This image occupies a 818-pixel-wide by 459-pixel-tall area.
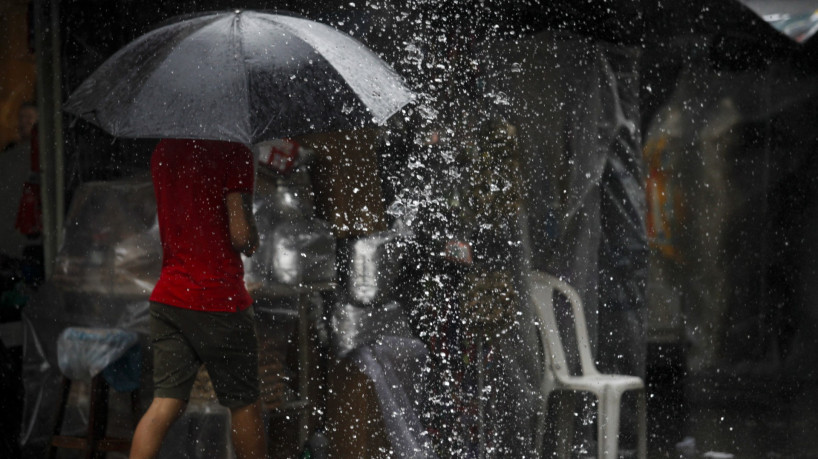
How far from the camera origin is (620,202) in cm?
311

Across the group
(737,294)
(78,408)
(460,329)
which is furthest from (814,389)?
(78,408)

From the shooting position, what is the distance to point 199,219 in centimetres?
226

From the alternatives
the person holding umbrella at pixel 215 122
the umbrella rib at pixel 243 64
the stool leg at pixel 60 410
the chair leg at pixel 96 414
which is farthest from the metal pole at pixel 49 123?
the umbrella rib at pixel 243 64

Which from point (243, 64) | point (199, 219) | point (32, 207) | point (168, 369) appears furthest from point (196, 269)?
point (32, 207)

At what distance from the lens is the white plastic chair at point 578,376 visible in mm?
2840

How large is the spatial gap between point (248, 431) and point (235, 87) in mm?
969

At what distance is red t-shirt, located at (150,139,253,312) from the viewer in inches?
88.3

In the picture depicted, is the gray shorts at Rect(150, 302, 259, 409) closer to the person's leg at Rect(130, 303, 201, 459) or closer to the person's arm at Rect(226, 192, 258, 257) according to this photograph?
the person's leg at Rect(130, 303, 201, 459)

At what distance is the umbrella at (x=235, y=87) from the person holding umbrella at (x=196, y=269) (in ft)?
0.57

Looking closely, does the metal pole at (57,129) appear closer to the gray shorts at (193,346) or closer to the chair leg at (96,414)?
the chair leg at (96,414)

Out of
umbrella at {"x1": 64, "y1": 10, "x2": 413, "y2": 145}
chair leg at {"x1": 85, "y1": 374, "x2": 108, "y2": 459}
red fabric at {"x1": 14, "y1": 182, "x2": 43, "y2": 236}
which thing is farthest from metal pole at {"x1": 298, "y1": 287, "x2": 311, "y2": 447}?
red fabric at {"x1": 14, "y1": 182, "x2": 43, "y2": 236}

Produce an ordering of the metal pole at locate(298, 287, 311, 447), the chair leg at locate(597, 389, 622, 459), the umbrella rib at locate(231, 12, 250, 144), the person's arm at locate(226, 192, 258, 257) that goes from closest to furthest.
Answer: the umbrella rib at locate(231, 12, 250, 144), the person's arm at locate(226, 192, 258, 257), the metal pole at locate(298, 287, 311, 447), the chair leg at locate(597, 389, 622, 459)

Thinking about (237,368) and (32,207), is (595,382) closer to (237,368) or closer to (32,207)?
(237,368)

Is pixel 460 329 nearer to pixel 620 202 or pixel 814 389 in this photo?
pixel 620 202
